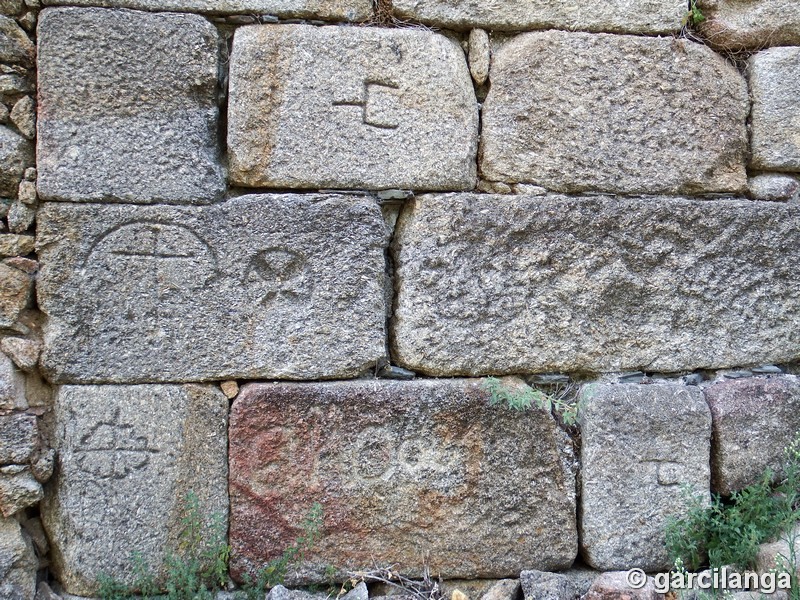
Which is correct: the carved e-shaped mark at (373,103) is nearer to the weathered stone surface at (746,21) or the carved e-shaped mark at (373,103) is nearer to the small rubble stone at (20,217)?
the small rubble stone at (20,217)

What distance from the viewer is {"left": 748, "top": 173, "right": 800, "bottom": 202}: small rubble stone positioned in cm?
263

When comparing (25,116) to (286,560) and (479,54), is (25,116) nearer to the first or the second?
(479,54)

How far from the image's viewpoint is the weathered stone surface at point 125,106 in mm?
2234

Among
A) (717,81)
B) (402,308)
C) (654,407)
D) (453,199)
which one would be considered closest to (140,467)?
(402,308)

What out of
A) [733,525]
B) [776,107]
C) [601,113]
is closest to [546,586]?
[733,525]

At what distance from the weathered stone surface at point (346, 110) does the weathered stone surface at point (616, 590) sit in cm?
137

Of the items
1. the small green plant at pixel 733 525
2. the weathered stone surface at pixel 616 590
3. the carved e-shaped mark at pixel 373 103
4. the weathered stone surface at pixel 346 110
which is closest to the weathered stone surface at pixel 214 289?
the weathered stone surface at pixel 346 110

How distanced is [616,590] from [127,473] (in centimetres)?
157

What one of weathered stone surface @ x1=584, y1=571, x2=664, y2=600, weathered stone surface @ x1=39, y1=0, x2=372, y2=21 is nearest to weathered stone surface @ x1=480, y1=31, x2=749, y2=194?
weathered stone surface @ x1=39, y1=0, x2=372, y2=21

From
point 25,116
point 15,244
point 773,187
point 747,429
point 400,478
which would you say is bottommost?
point 400,478

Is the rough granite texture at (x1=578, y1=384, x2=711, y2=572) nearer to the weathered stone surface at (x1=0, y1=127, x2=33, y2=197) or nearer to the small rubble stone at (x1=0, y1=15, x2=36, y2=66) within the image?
the weathered stone surface at (x1=0, y1=127, x2=33, y2=197)

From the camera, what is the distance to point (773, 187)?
263 cm

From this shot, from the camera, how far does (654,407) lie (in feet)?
8.13

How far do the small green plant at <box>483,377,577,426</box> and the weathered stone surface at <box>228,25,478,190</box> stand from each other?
698 millimetres
